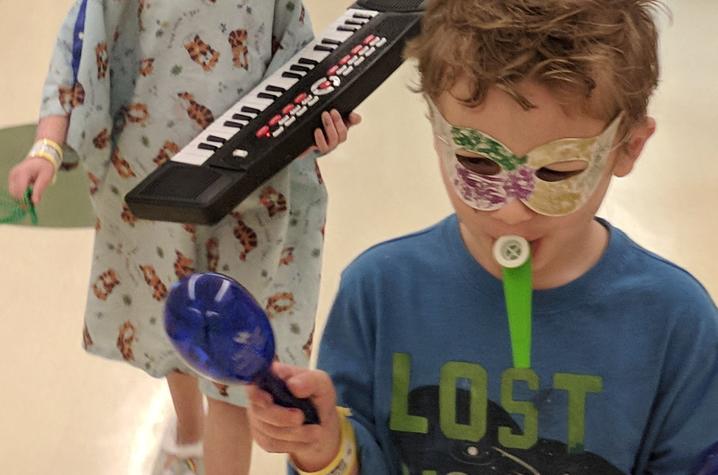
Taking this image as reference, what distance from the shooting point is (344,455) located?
73 cm

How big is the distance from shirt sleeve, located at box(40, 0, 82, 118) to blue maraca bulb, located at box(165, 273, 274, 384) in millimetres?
543

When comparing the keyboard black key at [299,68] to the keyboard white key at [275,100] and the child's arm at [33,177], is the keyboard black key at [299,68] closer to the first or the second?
the keyboard white key at [275,100]

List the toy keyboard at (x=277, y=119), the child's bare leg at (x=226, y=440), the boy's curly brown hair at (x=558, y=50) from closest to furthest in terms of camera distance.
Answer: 1. the boy's curly brown hair at (x=558, y=50)
2. the toy keyboard at (x=277, y=119)
3. the child's bare leg at (x=226, y=440)

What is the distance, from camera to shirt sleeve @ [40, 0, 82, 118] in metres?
1.13

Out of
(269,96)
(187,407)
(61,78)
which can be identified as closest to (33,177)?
(61,78)

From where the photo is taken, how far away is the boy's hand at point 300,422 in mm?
665

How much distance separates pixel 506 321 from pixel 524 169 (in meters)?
0.12

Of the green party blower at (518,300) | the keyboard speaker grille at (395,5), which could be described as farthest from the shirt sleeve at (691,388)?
the keyboard speaker grille at (395,5)

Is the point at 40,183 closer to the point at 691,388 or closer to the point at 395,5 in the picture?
the point at 395,5

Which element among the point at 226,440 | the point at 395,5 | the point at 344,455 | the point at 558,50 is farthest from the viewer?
the point at 226,440

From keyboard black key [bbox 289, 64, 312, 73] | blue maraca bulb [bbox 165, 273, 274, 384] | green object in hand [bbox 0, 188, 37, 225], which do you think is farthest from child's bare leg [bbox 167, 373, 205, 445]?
blue maraca bulb [bbox 165, 273, 274, 384]

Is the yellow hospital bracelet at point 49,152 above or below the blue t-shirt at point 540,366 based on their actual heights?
above

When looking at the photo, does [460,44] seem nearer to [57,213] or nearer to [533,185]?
[533,185]

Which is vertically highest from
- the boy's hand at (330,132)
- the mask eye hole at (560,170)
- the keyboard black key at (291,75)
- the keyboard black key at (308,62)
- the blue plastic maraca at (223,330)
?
the keyboard black key at (308,62)
